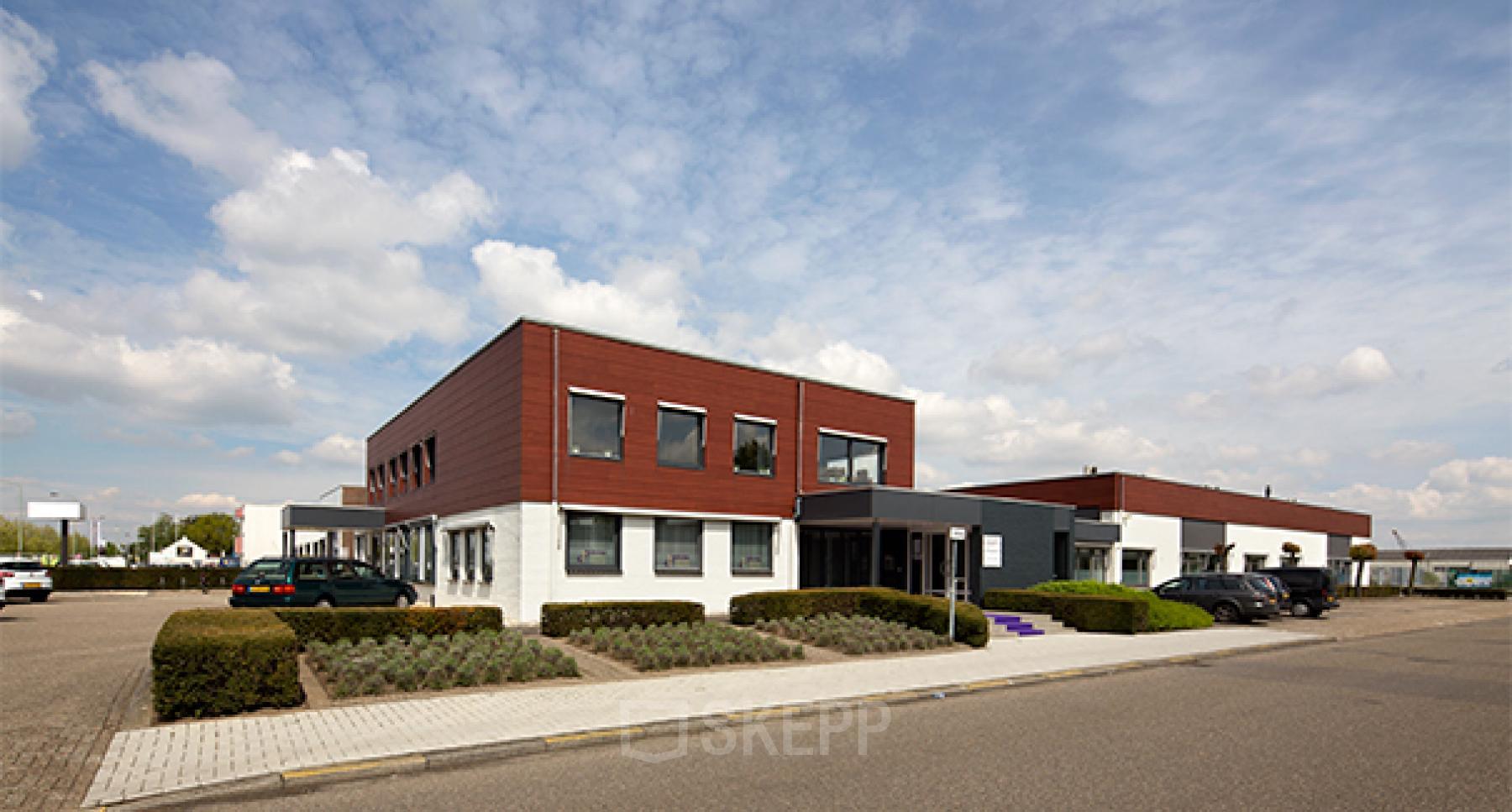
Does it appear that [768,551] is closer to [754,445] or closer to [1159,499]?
[754,445]

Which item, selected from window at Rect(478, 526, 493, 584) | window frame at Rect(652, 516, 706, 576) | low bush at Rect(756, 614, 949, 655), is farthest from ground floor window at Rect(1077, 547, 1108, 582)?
window at Rect(478, 526, 493, 584)

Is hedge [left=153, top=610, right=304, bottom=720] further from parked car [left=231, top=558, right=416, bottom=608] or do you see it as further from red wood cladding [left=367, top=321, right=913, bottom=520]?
parked car [left=231, top=558, right=416, bottom=608]

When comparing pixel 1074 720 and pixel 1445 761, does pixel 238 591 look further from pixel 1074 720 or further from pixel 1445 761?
pixel 1445 761

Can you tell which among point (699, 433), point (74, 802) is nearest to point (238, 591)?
point (699, 433)

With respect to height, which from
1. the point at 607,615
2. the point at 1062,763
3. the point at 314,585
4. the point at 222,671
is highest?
the point at 222,671

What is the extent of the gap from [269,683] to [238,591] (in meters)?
13.5

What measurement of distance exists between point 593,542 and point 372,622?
776 centimetres

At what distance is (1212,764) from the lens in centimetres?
863

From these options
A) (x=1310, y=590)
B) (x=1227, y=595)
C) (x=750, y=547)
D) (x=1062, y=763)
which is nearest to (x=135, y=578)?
(x=750, y=547)

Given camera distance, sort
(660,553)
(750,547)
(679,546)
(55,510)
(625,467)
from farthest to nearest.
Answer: (55,510) → (750,547) → (679,546) → (660,553) → (625,467)

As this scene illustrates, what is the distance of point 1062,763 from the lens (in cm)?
858

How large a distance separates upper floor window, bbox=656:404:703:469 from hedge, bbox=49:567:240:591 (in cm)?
3476

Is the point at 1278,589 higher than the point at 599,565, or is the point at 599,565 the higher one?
the point at 599,565

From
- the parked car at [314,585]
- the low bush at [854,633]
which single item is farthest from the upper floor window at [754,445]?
the parked car at [314,585]
